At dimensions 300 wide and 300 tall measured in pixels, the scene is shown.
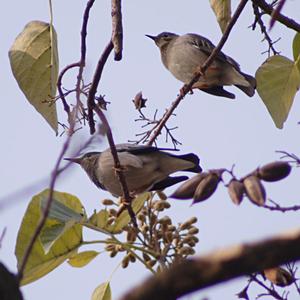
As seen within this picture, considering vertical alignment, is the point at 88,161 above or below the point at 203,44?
below

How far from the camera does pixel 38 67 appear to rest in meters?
3.25

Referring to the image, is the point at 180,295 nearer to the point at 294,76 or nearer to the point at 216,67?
the point at 294,76

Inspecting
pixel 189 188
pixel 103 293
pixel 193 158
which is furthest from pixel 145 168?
pixel 189 188

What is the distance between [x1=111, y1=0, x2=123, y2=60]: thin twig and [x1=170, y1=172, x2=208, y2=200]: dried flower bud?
99 centimetres

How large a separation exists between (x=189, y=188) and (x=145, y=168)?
3318mm

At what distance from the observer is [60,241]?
7.43 feet

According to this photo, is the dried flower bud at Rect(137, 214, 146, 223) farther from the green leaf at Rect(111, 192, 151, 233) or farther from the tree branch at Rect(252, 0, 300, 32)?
the tree branch at Rect(252, 0, 300, 32)

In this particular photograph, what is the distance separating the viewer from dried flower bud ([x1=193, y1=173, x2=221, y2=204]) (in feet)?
5.36

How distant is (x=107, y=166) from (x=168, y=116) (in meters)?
1.89

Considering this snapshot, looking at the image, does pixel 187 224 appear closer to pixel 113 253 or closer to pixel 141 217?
pixel 141 217

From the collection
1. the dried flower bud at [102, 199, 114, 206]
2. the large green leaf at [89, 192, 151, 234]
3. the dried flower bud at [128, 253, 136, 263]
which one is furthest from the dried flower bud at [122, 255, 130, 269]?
the dried flower bud at [102, 199, 114, 206]

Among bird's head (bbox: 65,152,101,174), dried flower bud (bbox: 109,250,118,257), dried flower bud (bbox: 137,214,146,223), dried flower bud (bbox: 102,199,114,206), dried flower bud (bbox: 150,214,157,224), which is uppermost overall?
bird's head (bbox: 65,152,101,174)

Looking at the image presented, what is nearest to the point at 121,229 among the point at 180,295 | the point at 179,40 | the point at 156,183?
the point at 180,295

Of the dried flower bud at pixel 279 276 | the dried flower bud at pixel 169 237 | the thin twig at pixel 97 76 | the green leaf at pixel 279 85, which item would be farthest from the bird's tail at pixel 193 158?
the dried flower bud at pixel 279 276
